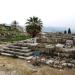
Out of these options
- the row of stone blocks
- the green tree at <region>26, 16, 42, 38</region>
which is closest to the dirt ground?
the row of stone blocks

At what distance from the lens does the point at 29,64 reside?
27.2 ft

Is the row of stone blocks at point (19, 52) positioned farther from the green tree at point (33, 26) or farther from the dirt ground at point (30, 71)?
the green tree at point (33, 26)

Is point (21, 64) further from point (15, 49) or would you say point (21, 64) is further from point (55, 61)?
point (15, 49)

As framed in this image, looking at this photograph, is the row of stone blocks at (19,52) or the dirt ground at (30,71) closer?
the dirt ground at (30,71)

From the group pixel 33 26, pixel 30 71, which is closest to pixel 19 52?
pixel 30 71

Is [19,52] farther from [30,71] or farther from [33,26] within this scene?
[33,26]

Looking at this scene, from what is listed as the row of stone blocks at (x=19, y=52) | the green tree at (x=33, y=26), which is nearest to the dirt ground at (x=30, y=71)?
the row of stone blocks at (x=19, y=52)

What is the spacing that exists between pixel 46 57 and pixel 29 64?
51.7 inches

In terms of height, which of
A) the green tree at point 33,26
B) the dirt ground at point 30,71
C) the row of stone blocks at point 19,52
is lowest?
the dirt ground at point 30,71

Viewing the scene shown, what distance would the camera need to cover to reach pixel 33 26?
102 ft

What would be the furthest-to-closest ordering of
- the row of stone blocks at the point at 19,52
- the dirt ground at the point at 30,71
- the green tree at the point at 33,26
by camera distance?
the green tree at the point at 33,26, the row of stone blocks at the point at 19,52, the dirt ground at the point at 30,71

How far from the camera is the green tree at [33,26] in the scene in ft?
101

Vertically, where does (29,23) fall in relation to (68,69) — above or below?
above

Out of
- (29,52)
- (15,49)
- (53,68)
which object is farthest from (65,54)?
(15,49)
